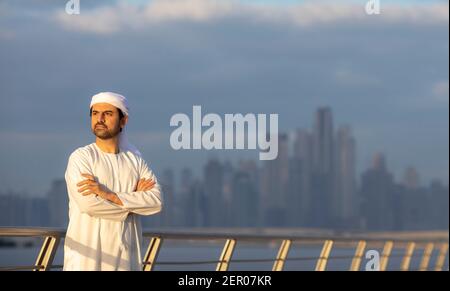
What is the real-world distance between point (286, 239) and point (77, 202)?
4.74 metres

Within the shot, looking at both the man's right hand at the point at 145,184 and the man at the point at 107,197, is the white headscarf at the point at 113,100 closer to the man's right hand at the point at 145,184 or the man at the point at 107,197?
the man at the point at 107,197

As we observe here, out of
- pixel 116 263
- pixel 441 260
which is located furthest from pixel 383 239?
pixel 116 263

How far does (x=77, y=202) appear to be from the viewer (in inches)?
191

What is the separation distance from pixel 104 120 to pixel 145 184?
1.28 ft

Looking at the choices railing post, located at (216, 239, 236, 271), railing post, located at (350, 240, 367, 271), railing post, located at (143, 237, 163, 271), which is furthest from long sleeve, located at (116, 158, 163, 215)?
railing post, located at (350, 240, 367, 271)

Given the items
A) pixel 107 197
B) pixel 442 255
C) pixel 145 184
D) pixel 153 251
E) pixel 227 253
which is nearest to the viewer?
pixel 107 197

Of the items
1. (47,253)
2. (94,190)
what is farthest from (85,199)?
(47,253)

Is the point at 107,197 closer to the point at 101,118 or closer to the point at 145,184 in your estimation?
the point at 145,184

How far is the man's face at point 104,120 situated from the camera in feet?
16.2

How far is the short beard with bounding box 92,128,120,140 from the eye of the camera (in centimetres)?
496

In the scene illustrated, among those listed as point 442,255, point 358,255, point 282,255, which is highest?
point 282,255

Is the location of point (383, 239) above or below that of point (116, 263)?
below

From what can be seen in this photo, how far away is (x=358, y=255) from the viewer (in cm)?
1227
